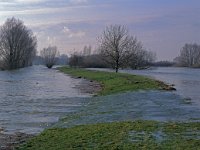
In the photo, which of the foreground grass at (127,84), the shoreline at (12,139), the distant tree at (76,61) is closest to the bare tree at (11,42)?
the distant tree at (76,61)

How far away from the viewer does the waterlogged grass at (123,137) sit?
37.1ft

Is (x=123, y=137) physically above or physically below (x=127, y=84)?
below

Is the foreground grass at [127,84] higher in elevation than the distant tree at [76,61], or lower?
lower

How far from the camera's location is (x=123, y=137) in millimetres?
12570

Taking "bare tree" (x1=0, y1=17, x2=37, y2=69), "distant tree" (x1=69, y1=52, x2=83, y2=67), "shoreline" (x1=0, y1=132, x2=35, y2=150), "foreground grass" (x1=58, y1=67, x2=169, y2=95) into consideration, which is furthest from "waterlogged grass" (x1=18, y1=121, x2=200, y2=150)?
"distant tree" (x1=69, y1=52, x2=83, y2=67)

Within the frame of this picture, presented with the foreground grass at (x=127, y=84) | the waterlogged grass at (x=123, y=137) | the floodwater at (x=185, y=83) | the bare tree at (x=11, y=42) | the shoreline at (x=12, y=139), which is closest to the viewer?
the waterlogged grass at (x=123, y=137)

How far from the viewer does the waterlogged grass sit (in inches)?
446

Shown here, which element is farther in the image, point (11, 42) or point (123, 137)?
point (11, 42)

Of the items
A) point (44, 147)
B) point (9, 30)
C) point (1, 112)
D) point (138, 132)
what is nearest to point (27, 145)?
point (44, 147)

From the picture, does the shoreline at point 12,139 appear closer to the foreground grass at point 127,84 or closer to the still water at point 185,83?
the still water at point 185,83

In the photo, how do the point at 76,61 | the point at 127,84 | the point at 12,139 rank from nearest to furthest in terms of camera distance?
the point at 12,139 < the point at 127,84 < the point at 76,61

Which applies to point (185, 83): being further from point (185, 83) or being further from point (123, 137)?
point (123, 137)

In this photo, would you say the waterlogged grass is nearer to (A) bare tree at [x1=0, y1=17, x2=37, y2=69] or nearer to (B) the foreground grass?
(B) the foreground grass

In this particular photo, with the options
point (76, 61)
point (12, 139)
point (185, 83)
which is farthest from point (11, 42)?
point (12, 139)
